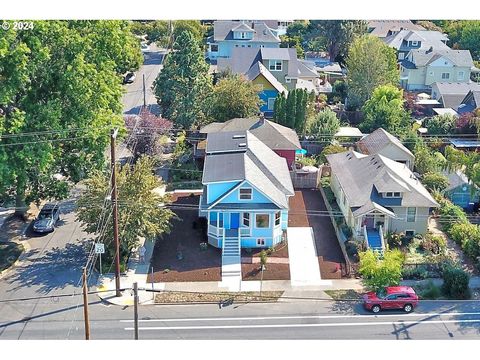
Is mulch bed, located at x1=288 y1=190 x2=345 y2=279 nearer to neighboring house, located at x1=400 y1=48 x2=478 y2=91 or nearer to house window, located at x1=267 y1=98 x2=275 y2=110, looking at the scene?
house window, located at x1=267 y1=98 x2=275 y2=110

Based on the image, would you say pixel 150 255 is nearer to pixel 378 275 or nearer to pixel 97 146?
pixel 97 146

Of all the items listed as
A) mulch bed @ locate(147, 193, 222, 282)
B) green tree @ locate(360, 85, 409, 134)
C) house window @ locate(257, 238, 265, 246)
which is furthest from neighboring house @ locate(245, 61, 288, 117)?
house window @ locate(257, 238, 265, 246)

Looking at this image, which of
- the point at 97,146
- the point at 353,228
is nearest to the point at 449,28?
the point at 353,228

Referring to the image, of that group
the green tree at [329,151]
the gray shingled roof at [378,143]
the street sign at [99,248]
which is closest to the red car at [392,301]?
the street sign at [99,248]

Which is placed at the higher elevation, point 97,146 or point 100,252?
point 97,146

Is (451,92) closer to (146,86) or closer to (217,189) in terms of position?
(146,86)

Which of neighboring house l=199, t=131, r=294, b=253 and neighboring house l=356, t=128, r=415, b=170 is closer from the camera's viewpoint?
neighboring house l=199, t=131, r=294, b=253

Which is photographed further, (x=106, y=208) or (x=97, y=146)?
(x=97, y=146)
